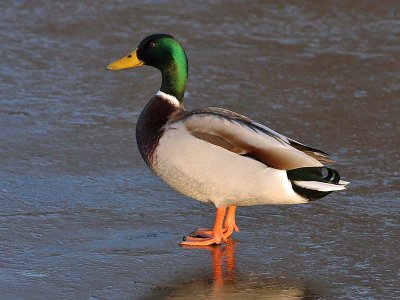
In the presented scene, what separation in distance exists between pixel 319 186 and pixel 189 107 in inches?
90.0

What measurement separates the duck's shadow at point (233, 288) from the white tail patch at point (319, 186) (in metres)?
0.52

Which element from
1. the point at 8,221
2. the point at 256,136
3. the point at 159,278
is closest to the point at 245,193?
the point at 256,136

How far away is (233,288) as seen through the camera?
4.18 m

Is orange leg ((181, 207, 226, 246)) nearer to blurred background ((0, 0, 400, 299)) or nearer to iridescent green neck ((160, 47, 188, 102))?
blurred background ((0, 0, 400, 299))

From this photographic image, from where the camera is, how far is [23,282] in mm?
4148

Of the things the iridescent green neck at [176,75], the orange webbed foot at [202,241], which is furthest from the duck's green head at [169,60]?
the orange webbed foot at [202,241]

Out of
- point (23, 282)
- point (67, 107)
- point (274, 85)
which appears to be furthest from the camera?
point (274, 85)

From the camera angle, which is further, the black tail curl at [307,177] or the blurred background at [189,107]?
the black tail curl at [307,177]

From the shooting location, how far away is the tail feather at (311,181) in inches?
182

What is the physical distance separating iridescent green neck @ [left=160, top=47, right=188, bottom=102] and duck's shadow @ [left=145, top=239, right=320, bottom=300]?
1.04m

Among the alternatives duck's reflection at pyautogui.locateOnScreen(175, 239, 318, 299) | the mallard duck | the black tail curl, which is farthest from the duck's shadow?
the black tail curl

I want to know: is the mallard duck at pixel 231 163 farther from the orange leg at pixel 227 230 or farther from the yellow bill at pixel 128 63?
the yellow bill at pixel 128 63

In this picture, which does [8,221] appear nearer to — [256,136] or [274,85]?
[256,136]

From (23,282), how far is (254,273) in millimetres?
965
